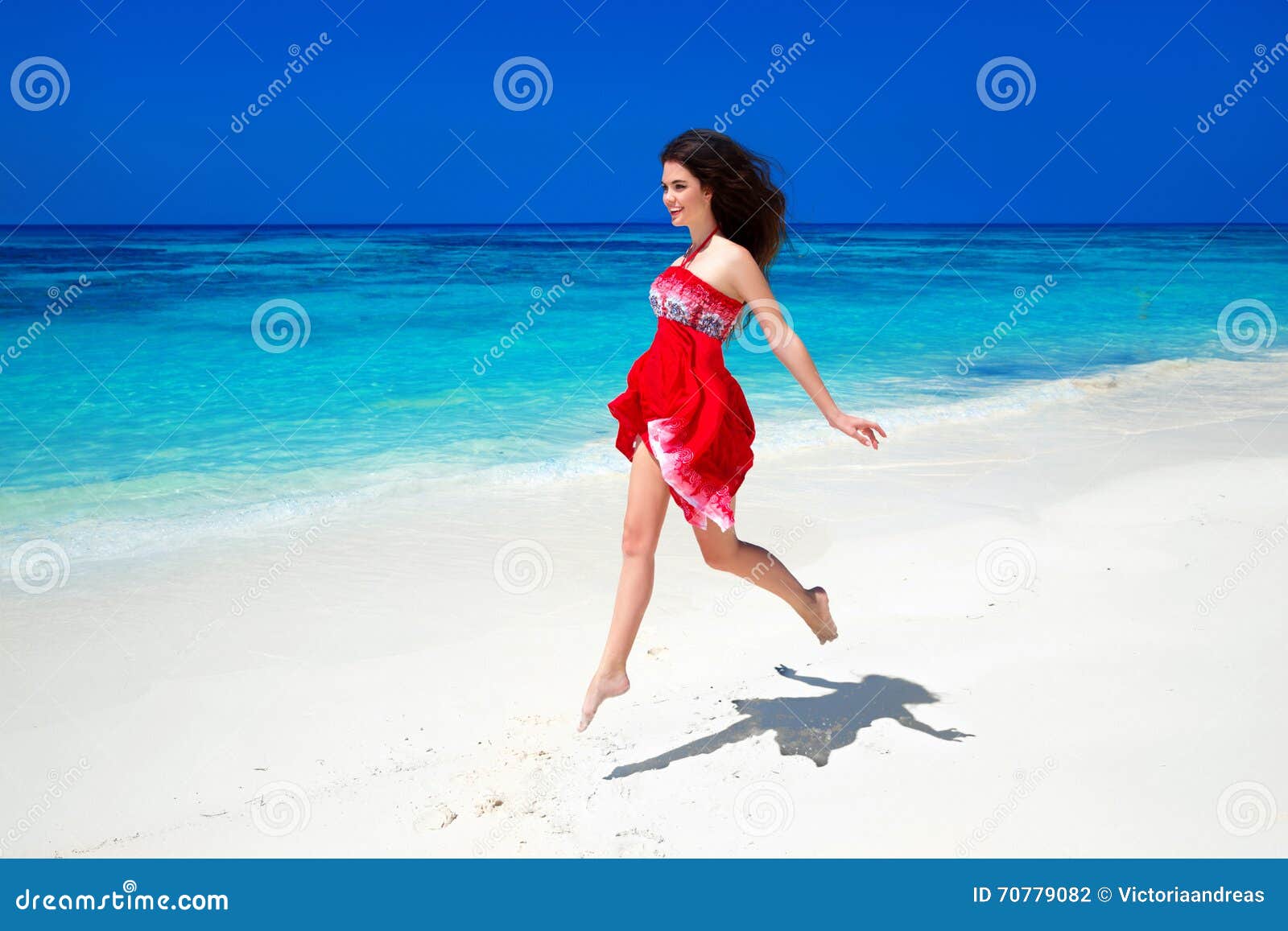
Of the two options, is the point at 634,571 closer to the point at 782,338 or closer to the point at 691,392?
the point at 691,392

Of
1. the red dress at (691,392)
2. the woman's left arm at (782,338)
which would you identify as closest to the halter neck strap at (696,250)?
the red dress at (691,392)

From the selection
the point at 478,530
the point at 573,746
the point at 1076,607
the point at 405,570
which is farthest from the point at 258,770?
the point at 1076,607

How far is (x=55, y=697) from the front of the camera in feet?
12.5

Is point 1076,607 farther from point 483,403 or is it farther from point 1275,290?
point 1275,290

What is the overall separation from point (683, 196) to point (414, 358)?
10.5 meters

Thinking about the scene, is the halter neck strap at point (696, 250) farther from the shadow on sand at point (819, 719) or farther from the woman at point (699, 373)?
the shadow on sand at point (819, 719)

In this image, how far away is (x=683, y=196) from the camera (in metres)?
2.89

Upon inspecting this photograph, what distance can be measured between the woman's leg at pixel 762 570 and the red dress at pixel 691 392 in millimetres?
119

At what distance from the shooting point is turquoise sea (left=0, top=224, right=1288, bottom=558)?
7.10 m

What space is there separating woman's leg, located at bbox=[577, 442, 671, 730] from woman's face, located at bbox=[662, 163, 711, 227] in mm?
660

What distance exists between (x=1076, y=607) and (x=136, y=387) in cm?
985

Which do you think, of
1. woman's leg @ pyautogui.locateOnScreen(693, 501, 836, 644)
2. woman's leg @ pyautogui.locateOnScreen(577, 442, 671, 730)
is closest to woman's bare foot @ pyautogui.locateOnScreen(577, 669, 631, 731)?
woman's leg @ pyautogui.locateOnScreen(577, 442, 671, 730)

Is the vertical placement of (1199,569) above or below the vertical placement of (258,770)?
above

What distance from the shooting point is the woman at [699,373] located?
9.39 ft
